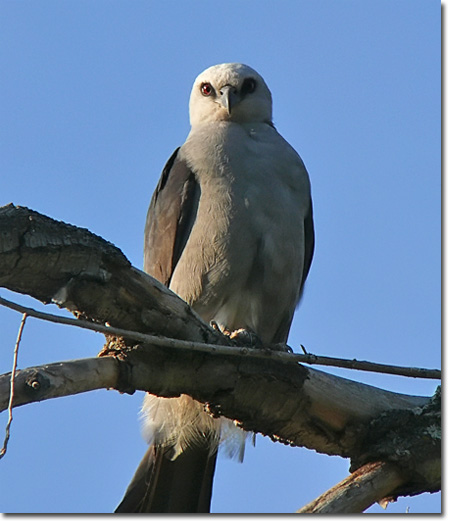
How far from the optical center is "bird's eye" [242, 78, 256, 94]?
6500 mm

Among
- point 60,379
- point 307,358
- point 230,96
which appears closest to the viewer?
point 60,379

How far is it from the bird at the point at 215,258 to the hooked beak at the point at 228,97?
11.1 inches

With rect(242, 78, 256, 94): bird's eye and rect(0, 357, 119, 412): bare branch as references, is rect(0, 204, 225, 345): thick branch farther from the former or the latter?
rect(242, 78, 256, 94): bird's eye

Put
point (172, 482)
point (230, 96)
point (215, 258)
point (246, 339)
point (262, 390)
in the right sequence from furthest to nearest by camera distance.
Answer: point (230, 96)
point (215, 258)
point (172, 482)
point (246, 339)
point (262, 390)

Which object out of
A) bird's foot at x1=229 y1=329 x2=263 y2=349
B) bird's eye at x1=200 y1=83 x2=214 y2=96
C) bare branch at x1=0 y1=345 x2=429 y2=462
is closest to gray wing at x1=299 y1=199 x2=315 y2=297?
bird's eye at x1=200 y1=83 x2=214 y2=96

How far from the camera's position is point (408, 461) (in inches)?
170

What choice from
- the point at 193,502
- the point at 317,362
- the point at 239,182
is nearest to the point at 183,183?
the point at 239,182

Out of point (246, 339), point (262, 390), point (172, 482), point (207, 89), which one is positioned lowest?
point (172, 482)

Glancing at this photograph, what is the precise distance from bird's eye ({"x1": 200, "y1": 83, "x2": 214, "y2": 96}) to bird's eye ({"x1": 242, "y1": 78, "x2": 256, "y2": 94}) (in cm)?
25

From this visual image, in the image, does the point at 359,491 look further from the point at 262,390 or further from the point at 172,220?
the point at 172,220

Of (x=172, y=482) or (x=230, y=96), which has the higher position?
(x=230, y=96)

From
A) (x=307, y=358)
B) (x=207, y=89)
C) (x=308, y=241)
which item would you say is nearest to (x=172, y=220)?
(x=308, y=241)

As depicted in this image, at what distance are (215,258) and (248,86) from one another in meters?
1.80

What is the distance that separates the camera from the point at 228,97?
633cm
